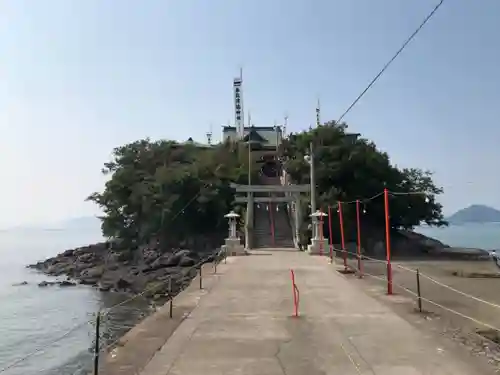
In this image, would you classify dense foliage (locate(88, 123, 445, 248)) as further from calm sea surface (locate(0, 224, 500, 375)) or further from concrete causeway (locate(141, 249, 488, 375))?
concrete causeway (locate(141, 249, 488, 375))

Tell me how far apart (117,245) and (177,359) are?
45095mm

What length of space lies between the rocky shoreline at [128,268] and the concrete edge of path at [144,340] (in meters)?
14.4

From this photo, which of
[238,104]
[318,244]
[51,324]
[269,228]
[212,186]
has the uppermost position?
[238,104]

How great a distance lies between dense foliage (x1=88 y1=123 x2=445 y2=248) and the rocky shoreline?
8.95 ft

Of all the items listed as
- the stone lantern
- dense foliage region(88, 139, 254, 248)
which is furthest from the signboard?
the stone lantern

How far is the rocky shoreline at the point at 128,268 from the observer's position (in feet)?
109

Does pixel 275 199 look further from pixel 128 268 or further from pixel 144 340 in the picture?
pixel 144 340

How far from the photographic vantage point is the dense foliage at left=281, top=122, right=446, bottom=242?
40.6 meters

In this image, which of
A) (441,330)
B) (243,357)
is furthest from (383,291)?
(243,357)

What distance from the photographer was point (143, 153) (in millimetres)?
51531

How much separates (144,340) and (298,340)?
2.77m

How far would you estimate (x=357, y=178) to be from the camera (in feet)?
133

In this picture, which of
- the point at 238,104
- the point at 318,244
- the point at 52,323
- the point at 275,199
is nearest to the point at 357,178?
the point at 275,199

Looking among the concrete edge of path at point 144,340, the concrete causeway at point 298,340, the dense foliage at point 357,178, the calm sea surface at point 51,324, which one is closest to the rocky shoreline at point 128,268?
the calm sea surface at point 51,324
